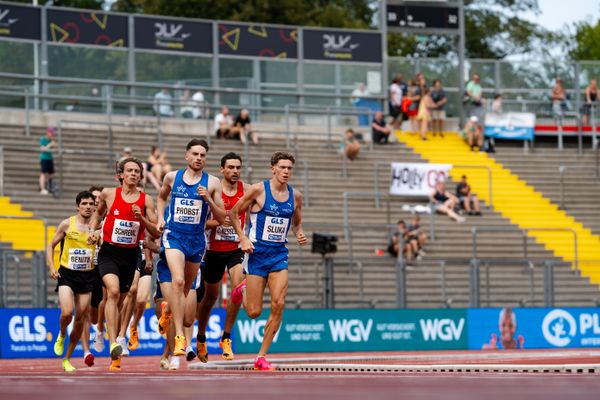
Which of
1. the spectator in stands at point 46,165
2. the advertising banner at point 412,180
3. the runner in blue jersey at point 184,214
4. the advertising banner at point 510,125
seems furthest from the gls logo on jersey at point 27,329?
the advertising banner at point 510,125

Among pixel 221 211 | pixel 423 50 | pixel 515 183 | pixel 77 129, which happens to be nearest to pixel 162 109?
pixel 77 129

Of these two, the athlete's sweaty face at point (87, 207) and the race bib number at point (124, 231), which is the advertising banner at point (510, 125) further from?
the race bib number at point (124, 231)

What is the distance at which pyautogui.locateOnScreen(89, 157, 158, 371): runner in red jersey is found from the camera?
1752 centimetres

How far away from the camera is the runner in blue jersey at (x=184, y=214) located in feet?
56.2

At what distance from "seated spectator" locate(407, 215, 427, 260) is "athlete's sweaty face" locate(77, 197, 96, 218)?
48.7 feet

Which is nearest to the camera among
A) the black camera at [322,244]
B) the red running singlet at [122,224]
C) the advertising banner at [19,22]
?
the red running singlet at [122,224]

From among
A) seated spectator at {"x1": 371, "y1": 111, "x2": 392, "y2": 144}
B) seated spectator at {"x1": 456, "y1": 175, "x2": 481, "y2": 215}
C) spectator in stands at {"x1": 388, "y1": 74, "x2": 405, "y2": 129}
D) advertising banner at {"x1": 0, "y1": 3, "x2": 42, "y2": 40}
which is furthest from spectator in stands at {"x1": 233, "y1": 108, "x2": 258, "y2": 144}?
spectator in stands at {"x1": 388, "y1": 74, "x2": 405, "y2": 129}

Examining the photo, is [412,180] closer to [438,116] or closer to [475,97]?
[438,116]

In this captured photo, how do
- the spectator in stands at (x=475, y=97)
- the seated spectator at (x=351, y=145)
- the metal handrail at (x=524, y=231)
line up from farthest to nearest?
the spectator in stands at (x=475, y=97), the seated spectator at (x=351, y=145), the metal handrail at (x=524, y=231)

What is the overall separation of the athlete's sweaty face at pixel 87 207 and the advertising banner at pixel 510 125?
84.6 ft

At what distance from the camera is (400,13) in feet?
143

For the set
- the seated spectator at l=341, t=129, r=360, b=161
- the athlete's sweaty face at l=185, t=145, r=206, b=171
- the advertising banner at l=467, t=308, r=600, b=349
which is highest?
the seated spectator at l=341, t=129, r=360, b=161

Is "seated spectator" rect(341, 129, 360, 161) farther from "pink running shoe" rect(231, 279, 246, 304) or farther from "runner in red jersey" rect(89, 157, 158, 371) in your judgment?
"runner in red jersey" rect(89, 157, 158, 371)

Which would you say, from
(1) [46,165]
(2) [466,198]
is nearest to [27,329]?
(1) [46,165]
